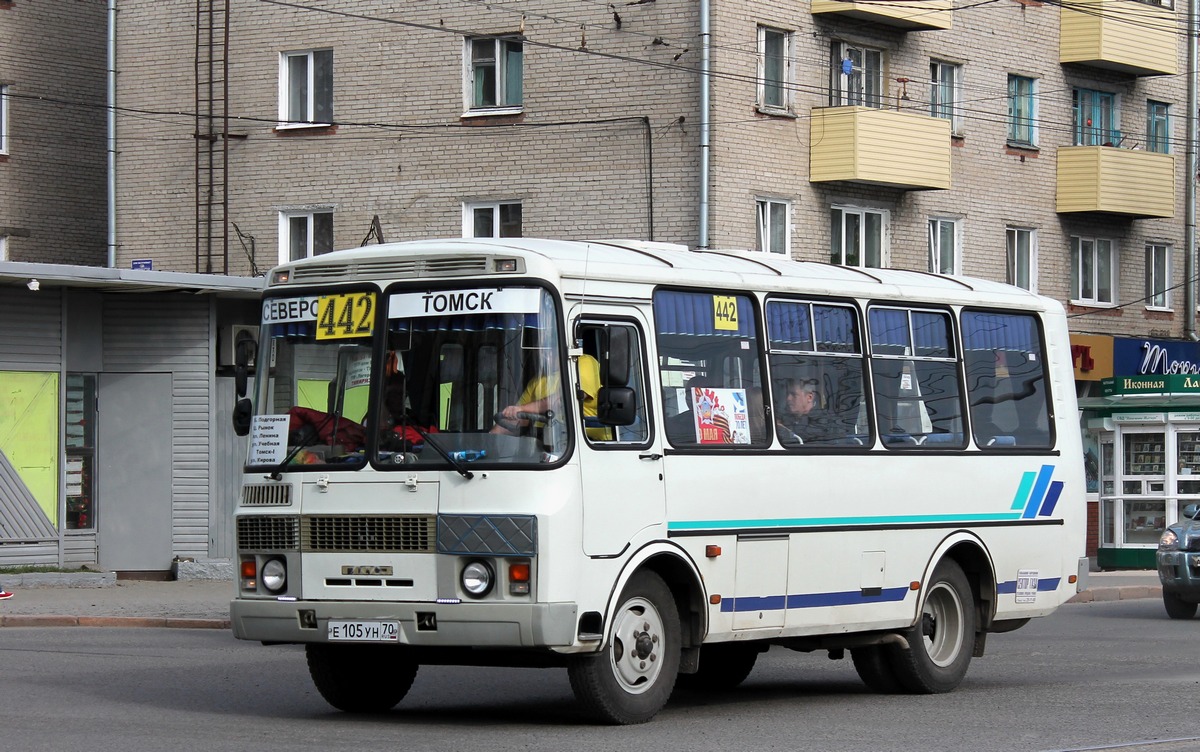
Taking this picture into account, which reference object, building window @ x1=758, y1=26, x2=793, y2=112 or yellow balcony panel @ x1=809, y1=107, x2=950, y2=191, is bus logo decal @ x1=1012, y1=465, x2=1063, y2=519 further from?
yellow balcony panel @ x1=809, y1=107, x2=950, y2=191

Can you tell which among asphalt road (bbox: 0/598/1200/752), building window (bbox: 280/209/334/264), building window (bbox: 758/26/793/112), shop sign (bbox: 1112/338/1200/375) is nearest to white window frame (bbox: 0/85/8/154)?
building window (bbox: 280/209/334/264)

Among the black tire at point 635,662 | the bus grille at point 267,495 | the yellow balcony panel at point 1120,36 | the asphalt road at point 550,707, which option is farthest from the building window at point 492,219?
the black tire at point 635,662

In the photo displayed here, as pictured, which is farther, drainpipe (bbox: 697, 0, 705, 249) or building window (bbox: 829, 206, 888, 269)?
building window (bbox: 829, 206, 888, 269)

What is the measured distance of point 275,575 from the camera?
11586 millimetres

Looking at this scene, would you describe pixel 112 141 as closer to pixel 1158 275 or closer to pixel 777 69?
pixel 777 69

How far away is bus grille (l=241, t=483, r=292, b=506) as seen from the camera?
11.6 metres

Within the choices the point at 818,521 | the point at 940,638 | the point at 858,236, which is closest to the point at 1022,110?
the point at 858,236

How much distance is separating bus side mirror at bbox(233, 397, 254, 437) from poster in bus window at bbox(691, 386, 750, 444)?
106 inches

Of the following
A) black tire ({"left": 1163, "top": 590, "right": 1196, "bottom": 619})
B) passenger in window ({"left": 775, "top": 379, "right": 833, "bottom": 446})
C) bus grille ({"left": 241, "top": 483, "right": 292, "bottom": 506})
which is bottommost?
black tire ({"left": 1163, "top": 590, "right": 1196, "bottom": 619})

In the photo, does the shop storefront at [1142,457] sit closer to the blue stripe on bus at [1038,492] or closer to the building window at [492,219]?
the building window at [492,219]

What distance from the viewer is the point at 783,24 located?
31.5 metres

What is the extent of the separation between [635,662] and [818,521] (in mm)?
1970

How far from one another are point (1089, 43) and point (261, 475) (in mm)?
29042

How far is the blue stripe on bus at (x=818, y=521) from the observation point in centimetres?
1188
